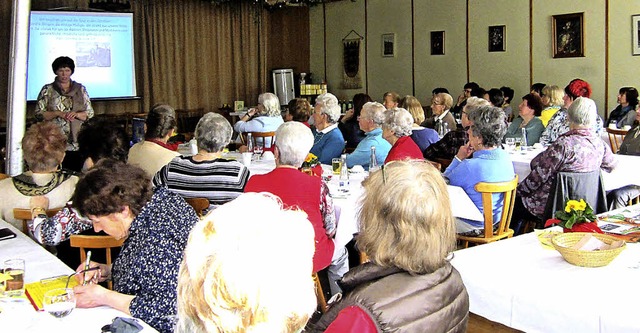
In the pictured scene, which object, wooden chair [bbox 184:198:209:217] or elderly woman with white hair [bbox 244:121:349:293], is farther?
wooden chair [bbox 184:198:209:217]

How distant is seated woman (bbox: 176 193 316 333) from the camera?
1374 millimetres

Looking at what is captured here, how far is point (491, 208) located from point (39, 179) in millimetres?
2639

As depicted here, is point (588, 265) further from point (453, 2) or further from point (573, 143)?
point (453, 2)

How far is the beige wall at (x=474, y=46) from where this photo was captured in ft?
31.5

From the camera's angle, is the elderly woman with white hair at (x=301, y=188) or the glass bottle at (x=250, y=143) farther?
the glass bottle at (x=250, y=143)

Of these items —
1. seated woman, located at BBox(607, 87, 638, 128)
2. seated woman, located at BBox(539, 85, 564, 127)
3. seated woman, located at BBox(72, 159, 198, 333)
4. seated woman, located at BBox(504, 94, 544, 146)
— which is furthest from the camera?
seated woman, located at BBox(607, 87, 638, 128)

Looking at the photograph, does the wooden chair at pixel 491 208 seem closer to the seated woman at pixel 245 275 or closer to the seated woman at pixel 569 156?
the seated woman at pixel 569 156

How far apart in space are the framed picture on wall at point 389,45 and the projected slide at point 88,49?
4427mm

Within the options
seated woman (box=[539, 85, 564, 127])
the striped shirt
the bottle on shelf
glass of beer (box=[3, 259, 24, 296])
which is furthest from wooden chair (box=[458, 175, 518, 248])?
seated woman (box=[539, 85, 564, 127])

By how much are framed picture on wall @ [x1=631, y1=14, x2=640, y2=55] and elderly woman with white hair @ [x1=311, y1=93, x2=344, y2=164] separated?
4840 mm

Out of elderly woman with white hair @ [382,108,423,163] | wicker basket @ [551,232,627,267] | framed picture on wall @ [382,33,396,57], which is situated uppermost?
framed picture on wall @ [382,33,396,57]

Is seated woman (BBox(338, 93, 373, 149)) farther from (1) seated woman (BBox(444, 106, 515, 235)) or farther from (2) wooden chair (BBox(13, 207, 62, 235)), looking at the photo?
(2) wooden chair (BBox(13, 207, 62, 235))

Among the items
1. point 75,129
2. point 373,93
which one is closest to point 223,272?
point 75,129

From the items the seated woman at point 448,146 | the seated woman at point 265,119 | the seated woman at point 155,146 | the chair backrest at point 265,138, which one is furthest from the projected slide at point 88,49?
the seated woman at point 448,146
